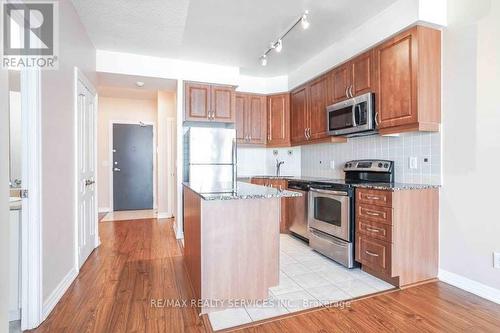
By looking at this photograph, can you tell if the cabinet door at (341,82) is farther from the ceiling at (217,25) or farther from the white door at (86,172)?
the white door at (86,172)

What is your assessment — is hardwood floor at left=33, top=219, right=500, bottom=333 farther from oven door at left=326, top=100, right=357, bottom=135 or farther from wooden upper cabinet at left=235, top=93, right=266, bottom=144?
wooden upper cabinet at left=235, top=93, right=266, bottom=144

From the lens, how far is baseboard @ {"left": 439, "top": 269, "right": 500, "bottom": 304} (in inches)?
83.9

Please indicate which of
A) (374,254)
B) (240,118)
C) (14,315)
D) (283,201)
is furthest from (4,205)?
(240,118)

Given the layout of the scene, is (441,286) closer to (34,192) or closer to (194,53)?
(34,192)

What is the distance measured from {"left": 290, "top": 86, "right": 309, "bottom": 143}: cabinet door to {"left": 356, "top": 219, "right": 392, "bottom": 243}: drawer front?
5.86ft

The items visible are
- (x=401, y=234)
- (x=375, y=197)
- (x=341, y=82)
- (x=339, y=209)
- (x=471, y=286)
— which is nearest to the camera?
(x=471, y=286)

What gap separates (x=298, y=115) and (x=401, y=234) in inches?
96.5

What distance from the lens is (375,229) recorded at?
2.54 meters

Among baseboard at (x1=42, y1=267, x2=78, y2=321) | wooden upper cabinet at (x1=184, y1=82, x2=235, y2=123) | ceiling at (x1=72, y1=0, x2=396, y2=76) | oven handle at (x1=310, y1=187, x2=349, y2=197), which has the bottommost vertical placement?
baseboard at (x1=42, y1=267, x2=78, y2=321)

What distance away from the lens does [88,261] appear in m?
3.08

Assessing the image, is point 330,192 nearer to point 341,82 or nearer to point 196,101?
point 341,82

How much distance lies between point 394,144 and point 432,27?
1.15m

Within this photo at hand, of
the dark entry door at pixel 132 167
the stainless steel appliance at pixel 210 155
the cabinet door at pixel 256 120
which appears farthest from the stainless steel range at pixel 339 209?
the dark entry door at pixel 132 167

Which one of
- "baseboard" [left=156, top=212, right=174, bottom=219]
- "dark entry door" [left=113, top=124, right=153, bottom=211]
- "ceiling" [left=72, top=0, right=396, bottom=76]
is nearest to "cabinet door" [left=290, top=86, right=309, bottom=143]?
"ceiling" [left=72, top=0, right=396, bottom=76]
